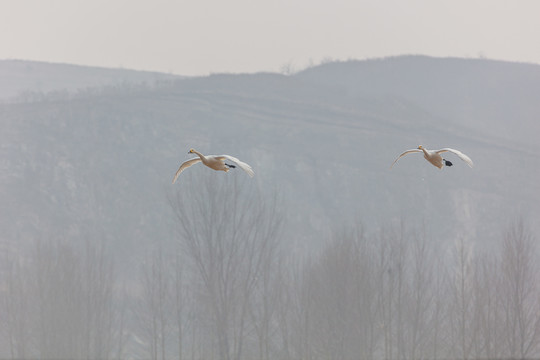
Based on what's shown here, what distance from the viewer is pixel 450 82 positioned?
15412 cm

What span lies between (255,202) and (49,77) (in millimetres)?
119840

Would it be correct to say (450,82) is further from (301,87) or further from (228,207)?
(228,207)

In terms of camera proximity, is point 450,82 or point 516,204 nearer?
point 516,204

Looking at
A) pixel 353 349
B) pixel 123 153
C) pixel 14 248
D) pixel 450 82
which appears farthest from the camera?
pixel 450 82

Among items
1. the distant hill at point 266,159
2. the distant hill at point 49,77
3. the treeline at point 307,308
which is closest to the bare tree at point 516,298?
the treeline at point 307,308

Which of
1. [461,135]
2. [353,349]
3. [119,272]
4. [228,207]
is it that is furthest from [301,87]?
[353,349]

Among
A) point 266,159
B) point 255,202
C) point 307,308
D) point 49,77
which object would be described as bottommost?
point 307,308

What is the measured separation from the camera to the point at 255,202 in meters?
72.3

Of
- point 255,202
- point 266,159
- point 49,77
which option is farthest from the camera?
point 49,77

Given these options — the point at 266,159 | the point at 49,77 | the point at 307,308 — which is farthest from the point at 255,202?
the point at 49,77

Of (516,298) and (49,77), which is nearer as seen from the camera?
(516,298)

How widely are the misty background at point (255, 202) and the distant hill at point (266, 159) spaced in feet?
0.79

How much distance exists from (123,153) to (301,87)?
36030mm

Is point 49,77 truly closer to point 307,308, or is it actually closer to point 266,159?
point 266,159
